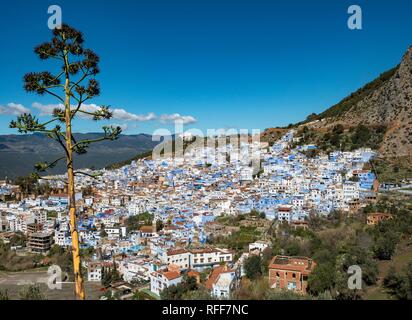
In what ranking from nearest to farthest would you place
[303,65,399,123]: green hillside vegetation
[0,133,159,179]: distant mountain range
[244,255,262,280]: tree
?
[244,255,262,280]: tree
[303,65,399,123]: green hillside vegetation
[0,133,159,179]: distant mountain range

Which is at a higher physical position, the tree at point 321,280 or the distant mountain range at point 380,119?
the distant mountain range at point 380,119

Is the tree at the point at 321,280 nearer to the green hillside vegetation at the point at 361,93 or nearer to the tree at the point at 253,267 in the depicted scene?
the tree at the point at 253,267

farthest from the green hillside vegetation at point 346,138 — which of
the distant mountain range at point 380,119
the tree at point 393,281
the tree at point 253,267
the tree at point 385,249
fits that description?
the tree at point 393,281

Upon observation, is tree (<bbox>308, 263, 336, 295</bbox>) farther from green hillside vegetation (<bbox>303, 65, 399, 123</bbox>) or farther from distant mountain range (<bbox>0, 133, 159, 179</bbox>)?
distant mountain range (<bbox>0, 133, 159, 179</bbox>)

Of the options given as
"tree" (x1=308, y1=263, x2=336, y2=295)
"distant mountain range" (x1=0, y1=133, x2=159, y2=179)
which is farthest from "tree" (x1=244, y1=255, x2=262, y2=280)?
"distant mountain range" (x1=0, y1=133, x2=159, y2=179)

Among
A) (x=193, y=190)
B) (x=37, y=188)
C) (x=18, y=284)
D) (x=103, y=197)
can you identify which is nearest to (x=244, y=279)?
(x=18, y=284)
